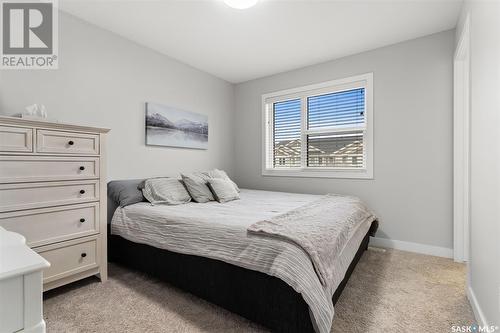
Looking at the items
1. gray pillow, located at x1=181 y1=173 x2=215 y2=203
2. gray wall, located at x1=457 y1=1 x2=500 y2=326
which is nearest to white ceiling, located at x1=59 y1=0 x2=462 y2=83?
gray wall, located at x1=457 y1=1 x2=500 y2=326

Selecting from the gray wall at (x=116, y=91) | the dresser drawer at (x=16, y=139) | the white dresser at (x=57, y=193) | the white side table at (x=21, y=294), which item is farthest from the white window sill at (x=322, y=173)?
the white side table at (x=21, y=294)

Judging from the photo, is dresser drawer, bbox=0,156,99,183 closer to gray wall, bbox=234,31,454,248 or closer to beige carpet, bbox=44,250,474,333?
beige carpet, bbox=44,250,474,333

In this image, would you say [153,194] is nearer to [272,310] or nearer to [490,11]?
[272,310]

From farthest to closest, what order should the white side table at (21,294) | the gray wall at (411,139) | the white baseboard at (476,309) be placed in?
the gray wall at (411,139)
the white baseboard at (476,309)
the white side table at (21,294)

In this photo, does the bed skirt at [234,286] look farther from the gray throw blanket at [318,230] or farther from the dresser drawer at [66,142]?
the dresser drawer at [66,142]

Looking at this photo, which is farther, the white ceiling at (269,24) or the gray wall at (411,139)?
the gray wall at (411,139)

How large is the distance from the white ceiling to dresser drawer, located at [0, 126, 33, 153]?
1.35m

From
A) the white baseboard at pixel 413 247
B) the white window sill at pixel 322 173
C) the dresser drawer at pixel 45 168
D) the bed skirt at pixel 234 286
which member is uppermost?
the dresser drawer at pixel 45 168

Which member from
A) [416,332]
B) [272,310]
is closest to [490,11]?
[416,332]

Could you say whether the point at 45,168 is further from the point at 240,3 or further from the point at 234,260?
the point at 240,3

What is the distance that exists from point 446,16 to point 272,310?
10.2 feet

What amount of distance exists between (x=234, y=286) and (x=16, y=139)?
1.77 metres

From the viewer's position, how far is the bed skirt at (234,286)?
4.42 feet

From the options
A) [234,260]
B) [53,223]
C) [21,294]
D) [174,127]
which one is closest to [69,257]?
[53,223]
